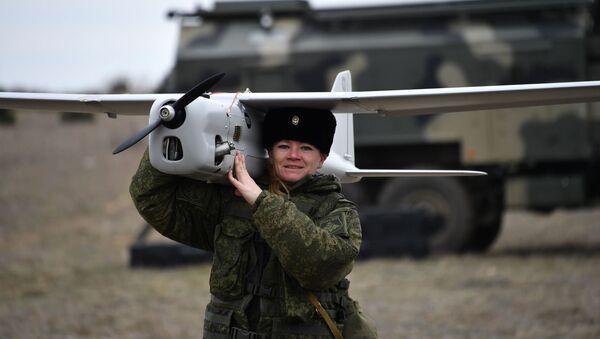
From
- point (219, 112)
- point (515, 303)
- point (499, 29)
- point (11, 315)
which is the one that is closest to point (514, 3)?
point (499, 29)

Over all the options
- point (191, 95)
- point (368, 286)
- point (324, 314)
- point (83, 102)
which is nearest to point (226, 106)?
point (191, 95)

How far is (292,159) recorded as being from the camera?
3791 mm

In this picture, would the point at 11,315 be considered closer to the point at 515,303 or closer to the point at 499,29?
the point at 515,303

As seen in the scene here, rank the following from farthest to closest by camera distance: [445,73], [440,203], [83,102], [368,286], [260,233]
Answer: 1. [440,203]
2. [445,73]
3. [368,286]
4. [83,102]
5. [260,233]

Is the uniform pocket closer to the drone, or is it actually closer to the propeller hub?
the drone

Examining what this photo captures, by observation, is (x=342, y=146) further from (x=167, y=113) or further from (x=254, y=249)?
(x=167, y=113)

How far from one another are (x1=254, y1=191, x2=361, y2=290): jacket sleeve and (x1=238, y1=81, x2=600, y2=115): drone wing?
0.47m

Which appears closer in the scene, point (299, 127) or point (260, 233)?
point (260, 233)

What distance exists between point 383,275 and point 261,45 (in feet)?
12.2

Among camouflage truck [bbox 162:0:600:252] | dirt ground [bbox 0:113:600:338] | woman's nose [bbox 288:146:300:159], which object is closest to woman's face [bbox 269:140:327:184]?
woman's nose [bbox 288:146:300:159]

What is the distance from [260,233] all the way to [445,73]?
9.05m

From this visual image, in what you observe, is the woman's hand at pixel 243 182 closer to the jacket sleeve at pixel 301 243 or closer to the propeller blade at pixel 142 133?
the jacket sleeve at pixel 301 243

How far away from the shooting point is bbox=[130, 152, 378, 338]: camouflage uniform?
144 inches

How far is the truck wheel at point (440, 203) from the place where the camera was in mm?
12445
